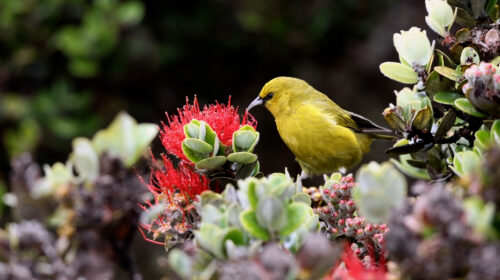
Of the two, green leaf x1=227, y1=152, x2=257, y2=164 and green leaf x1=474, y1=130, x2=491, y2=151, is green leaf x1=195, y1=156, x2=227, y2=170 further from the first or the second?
green leaf x1=474, y1=130, x2=491, y2=151

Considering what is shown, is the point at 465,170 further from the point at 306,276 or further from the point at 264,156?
the point at 264,156

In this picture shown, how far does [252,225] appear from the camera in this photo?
66 cm

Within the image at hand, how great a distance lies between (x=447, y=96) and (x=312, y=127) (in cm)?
96

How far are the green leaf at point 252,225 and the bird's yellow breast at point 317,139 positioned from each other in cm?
126

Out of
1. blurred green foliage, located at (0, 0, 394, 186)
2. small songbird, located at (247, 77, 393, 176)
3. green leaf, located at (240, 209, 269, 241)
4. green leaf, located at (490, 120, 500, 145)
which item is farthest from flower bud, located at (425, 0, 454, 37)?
blurred green foliage, located at (0, 0, 394, 186)

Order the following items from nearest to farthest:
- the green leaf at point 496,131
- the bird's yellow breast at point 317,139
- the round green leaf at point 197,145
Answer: the green leaf at point 496,131, the round green leaf at point 197,145, the bird's yellow breast at point 317,139

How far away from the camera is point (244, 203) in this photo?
2.33ft

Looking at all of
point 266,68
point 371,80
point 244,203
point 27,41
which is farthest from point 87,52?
point 244,203

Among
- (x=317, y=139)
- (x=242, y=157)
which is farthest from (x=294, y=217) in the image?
(x=317, y=139)

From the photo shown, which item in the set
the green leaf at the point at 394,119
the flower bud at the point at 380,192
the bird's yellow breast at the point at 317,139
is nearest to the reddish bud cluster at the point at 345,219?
the green leaf at the point at 394,119

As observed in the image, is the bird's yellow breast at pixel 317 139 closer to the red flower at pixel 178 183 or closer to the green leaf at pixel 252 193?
the red flower at pixel 178 183

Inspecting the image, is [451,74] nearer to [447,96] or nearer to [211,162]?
[447,96]

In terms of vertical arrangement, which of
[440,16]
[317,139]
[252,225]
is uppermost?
[440,16]

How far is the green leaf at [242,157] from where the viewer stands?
97cm
